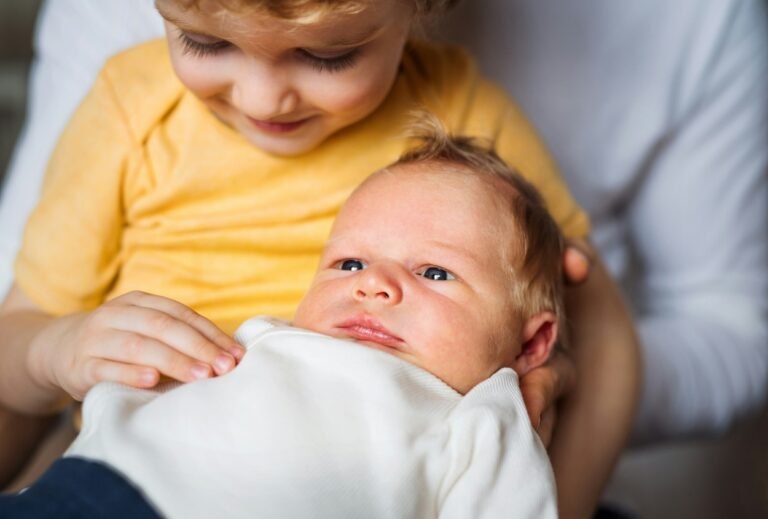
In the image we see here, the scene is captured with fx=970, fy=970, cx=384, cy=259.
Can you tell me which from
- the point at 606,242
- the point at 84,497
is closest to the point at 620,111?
the point at 606,242

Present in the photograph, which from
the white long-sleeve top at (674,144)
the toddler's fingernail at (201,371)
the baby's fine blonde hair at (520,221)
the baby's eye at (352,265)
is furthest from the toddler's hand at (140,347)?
the white long-sleeve top at (674,144)

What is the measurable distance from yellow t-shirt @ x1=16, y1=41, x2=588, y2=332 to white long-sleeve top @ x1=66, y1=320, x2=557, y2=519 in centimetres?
19

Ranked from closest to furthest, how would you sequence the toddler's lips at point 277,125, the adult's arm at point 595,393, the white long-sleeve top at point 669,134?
the toddler's lips at point 277,125
the adult's arm at point 595,393
the white long-sleeve top at point 669,134

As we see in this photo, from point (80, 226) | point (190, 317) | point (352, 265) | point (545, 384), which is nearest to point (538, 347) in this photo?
point (545, 384)

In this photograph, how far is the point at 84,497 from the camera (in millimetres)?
517

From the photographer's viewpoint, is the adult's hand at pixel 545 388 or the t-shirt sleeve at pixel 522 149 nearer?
the adult's hand at pixel 545 388

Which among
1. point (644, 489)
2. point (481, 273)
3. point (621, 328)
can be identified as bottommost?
point (644, 489)

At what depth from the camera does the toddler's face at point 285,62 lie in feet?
2.01

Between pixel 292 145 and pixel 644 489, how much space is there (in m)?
1.05

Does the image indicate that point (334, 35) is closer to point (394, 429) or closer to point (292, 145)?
point (292, 145)

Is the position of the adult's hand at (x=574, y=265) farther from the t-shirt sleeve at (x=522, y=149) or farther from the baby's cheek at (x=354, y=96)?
the baby's cheek at (x=354, y=96)

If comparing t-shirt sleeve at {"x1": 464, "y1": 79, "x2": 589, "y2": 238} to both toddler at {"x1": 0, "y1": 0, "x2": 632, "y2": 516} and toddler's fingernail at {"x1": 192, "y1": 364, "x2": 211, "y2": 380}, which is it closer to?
A: toddler at {"x1": 0, "y1": 0, "x2": 632, "y2": 516}

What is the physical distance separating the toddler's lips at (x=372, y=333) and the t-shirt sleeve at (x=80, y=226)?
0.26 metres

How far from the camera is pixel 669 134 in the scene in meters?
1.07
